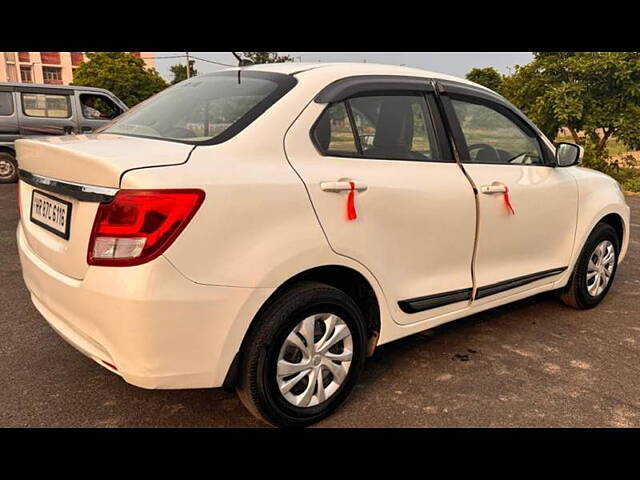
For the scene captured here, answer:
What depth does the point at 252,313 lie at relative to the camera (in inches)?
84.3

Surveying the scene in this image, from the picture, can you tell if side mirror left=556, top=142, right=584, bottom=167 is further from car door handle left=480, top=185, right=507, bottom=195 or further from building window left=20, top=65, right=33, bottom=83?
building window left=20, top=65, right=33, bottom=83

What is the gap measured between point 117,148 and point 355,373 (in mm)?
1483

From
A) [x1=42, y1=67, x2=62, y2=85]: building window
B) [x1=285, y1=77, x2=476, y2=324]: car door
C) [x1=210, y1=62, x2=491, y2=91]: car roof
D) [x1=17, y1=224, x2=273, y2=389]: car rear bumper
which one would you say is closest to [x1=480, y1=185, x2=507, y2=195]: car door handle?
[x1=285, y1=77, x2=476, y2=324]: car door

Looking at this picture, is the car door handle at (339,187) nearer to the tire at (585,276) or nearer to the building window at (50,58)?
the tire at (585,276)

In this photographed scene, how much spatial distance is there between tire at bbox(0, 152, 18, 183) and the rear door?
0.57m

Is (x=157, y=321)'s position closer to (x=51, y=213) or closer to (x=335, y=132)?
(x=51, y=213)

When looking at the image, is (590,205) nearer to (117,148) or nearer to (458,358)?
(458,358)

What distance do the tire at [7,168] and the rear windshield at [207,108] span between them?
9.70 m

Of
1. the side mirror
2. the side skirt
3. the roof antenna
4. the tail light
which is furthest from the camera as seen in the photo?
the side mirror

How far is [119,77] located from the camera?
3809 centimetres

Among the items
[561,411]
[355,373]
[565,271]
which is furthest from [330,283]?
[565,271]

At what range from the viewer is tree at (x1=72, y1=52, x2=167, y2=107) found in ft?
125

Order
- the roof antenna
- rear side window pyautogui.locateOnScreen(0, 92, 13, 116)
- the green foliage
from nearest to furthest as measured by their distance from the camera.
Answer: the roof antenna, rear side window pyautogui.locateOnScreen(0, 92, 13, 116), the green foliage

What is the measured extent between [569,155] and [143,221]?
285 cm
